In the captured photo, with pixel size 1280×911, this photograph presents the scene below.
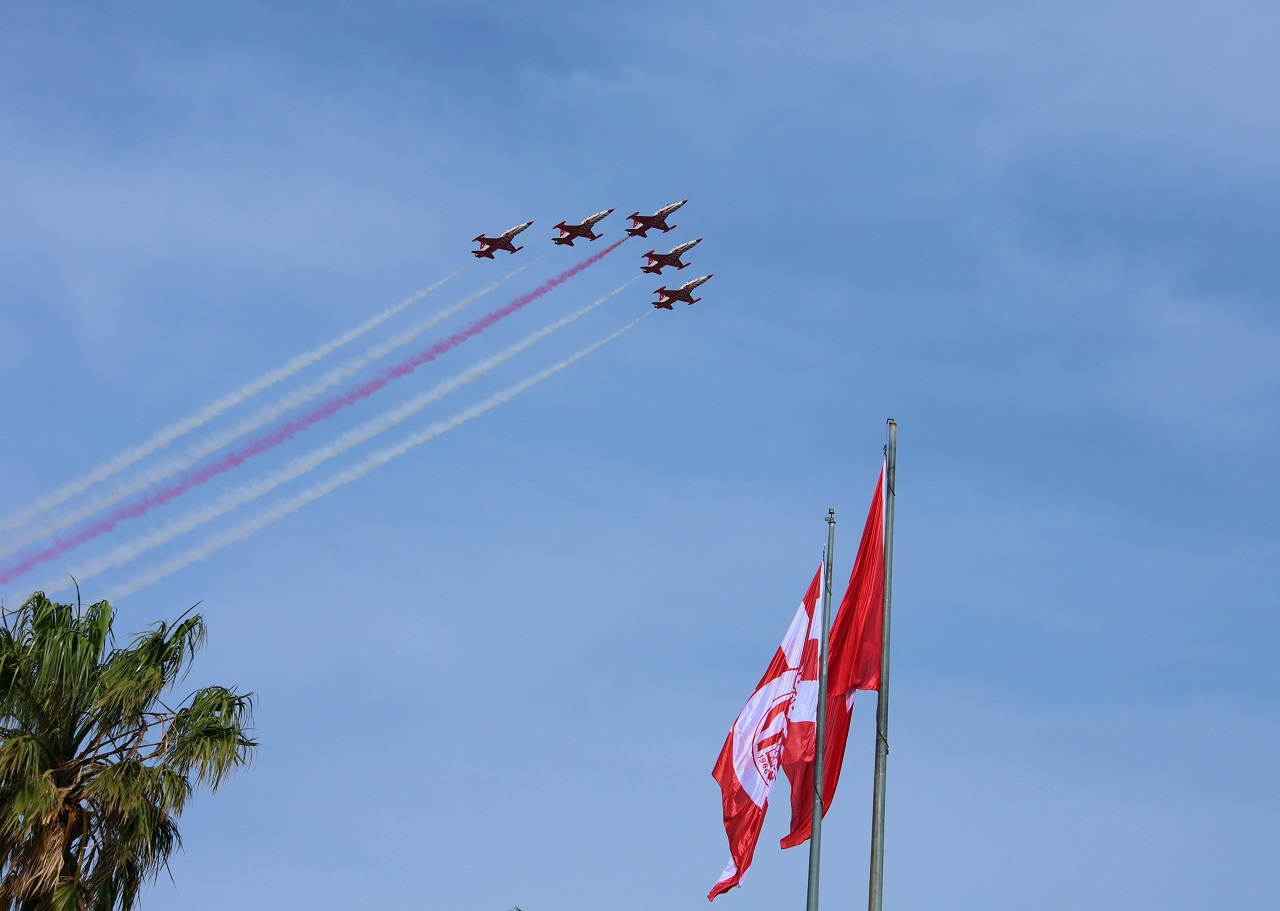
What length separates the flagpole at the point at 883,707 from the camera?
87.5ft

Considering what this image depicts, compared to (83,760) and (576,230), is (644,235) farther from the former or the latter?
(83,760)

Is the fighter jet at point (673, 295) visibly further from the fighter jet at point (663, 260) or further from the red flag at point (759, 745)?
the red flag at point (759, 745)

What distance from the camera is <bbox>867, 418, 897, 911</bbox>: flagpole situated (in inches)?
1049

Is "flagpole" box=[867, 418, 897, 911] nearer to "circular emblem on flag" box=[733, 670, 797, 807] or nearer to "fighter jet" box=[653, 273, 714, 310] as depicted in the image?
"circular emblem on flag" box=[733, 670, 797, 807]

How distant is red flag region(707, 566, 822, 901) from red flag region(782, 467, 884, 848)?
52cm

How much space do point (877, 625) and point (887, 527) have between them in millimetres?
1929

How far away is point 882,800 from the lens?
27.0 metres

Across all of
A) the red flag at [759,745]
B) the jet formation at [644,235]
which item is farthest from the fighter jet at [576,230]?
the red flag at [759,745]

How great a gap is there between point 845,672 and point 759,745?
133 inches

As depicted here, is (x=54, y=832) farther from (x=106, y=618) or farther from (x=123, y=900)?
(x=106, y=618)

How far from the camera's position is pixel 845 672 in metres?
30.8

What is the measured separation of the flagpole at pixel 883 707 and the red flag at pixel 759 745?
3452 millimetres

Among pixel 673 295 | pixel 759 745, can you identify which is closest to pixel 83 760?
pixel 759 745

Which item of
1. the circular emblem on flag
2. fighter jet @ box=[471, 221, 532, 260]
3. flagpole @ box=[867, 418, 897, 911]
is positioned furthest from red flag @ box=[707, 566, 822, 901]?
fighter jet @ box=[471, 221, 532, 260]
